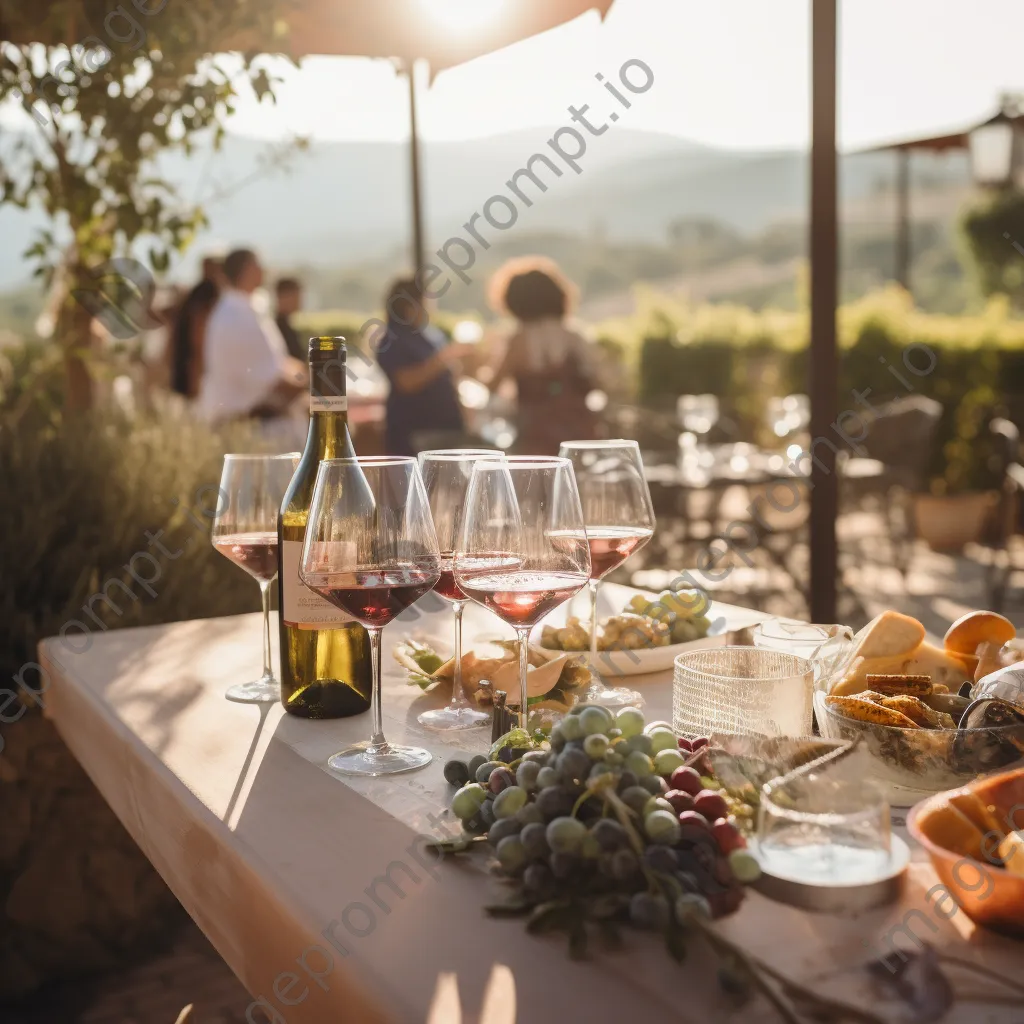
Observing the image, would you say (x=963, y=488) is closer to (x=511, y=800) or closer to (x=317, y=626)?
(x=317, y=626)

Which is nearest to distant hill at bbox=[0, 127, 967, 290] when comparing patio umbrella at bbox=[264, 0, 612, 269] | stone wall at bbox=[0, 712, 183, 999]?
patio umbrella at bbox=[264, 0, 612, 269]

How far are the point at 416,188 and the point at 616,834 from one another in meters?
6.47

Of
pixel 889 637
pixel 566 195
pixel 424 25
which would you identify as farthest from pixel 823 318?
pixel 566 195

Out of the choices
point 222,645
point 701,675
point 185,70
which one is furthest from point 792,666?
point 185,70

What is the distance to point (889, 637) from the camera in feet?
3.99

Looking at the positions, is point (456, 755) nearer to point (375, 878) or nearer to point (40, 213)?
point (375, 878)

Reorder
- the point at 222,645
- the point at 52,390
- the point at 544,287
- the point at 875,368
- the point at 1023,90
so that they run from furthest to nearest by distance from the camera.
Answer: the point at 1023,90, the point at 875,368, the point at 544,287, the point at 52,390, the point at 222,645

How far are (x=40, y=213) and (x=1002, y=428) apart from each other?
4134 mm

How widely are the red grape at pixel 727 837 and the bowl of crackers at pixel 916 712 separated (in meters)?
0.23

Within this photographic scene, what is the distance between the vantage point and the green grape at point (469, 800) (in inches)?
36.8

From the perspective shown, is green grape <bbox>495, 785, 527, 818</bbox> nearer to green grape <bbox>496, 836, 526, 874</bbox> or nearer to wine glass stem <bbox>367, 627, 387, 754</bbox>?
green grape <bbox>496, 836, 526, 874</bbox>

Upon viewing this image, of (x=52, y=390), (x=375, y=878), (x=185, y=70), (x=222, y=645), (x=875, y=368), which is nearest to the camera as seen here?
(x=375, y=878)

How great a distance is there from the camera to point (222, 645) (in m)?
1.82

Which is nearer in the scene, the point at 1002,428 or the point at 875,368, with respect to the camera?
the point at 1002,428
